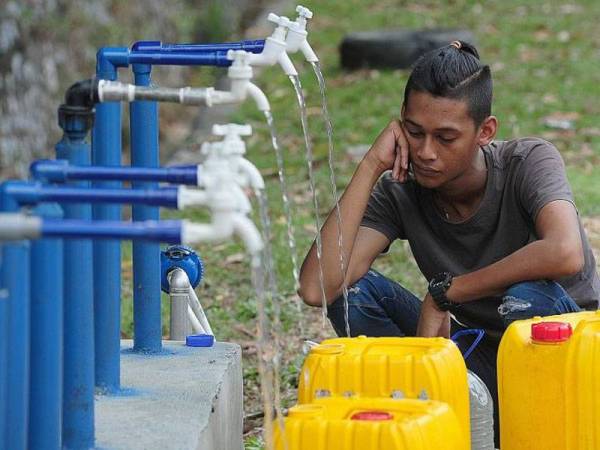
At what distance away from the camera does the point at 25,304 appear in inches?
88.9

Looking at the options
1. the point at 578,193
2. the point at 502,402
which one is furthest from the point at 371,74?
the point at 502,402

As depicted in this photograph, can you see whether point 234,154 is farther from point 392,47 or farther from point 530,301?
point 392,47

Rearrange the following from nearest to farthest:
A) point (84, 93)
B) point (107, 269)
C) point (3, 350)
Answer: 1. point (3, 350)
2. point (84, 93)
3. point (107, 269)

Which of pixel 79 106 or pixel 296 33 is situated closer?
pixel 79 106

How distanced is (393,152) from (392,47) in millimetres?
7306

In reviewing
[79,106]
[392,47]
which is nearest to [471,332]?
[79,106]

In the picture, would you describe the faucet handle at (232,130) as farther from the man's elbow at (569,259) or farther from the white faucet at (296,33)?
the man's elbow at (569,259)

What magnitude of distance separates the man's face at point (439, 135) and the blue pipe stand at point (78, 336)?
132 centimetres

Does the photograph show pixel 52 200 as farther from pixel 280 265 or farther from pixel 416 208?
pixel 280 265

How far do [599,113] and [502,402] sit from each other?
21.2 ft

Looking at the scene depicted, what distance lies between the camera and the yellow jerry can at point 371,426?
2.42 m

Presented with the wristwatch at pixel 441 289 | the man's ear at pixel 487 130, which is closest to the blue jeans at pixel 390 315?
the wristwatch at pixel 441 289

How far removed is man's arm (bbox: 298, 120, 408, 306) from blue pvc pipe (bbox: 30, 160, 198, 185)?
4.93 feet

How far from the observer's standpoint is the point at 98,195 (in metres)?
2.13
